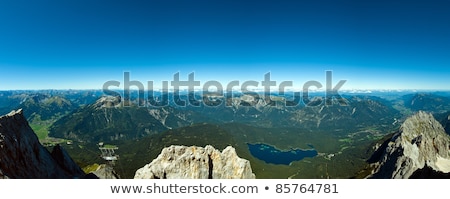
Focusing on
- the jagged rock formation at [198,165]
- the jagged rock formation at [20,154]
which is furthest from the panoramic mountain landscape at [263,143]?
the jagged rock formation at [20,154]

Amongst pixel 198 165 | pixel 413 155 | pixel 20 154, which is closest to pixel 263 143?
pixel 413 155

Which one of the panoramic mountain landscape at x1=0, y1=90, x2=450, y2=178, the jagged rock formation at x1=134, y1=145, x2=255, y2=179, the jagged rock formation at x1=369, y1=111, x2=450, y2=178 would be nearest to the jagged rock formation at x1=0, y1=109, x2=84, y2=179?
the panoramic mountain landscape at x1=0, y1=90, x2=450, y2=178

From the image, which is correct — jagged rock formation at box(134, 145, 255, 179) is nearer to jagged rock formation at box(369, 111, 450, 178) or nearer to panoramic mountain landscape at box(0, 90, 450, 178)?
panoramic mountain landscape at box(0, 90, 450, 178)

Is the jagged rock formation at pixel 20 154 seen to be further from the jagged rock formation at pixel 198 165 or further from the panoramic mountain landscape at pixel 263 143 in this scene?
the jagged rock formation at pixel 198 165

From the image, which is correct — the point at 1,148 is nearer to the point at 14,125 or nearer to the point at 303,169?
the point at 14,125

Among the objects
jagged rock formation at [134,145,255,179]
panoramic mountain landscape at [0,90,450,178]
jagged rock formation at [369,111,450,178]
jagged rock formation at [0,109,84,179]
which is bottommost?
panoramic mountain landscape at [0,90,450,178]

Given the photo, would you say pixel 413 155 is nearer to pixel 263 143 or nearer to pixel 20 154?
pixel 20 154
